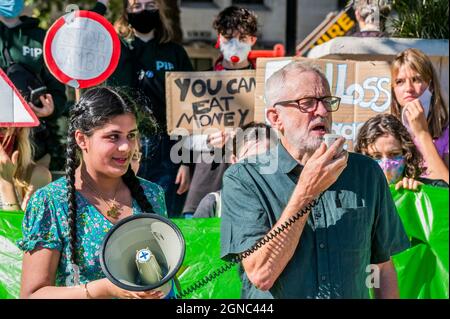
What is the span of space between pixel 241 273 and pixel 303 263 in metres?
0.34

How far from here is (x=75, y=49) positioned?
4996 mm

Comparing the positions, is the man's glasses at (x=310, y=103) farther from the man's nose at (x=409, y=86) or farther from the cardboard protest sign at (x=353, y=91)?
the man's nose at (x=409, y=86)

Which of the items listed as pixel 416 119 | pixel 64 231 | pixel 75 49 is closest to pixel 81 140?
pixel 64 231

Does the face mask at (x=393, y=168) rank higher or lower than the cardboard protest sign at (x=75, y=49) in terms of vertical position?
lower

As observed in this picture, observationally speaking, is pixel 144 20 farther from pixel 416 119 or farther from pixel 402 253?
pixel 402 253

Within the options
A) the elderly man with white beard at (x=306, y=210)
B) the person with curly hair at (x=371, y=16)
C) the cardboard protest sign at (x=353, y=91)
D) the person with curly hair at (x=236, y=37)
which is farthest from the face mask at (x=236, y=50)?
the elderly man with white beard at (x=306, y=210)

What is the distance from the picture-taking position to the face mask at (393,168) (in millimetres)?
4941

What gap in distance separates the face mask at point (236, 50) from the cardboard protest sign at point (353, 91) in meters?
0.46

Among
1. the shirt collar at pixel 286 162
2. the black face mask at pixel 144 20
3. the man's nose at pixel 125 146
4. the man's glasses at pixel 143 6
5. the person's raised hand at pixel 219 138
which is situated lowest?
the person's raised hand at pixel 219 138

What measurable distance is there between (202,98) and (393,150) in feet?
3.99

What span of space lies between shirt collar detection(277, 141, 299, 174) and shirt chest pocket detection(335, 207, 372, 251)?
0.22 metres

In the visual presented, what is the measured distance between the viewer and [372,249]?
10.8 feet

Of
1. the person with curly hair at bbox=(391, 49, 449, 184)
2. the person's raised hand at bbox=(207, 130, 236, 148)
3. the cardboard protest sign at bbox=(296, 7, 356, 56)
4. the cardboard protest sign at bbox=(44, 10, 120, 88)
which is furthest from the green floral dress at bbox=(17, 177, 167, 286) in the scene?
the cardboard protest sign at bbox=(296, 7, 356, 56)

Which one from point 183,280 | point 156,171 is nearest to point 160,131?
point 156,171
